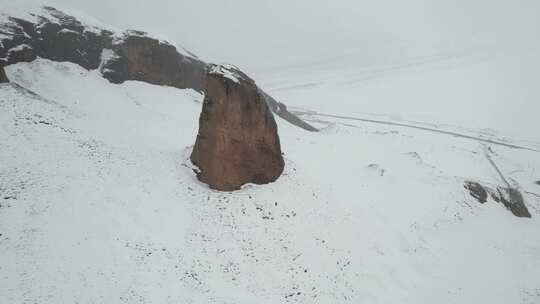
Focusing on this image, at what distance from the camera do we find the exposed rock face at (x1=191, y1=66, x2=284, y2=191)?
16234mm

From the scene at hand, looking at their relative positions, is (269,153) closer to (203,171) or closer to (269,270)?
(203,171)

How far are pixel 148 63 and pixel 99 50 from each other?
4.11 meters

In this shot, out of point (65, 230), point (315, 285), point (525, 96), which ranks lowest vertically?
point (315, 285)

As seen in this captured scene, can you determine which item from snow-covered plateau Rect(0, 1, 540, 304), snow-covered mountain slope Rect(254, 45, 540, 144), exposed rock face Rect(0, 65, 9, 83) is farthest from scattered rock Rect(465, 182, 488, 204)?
exposed rock face Rect(0, 65, 9, 83)

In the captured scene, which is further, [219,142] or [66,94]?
[66,94]

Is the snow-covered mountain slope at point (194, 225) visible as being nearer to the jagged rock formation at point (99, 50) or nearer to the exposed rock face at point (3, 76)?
the exposed rock face at point (3, 76)

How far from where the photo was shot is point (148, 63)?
97.9 feet

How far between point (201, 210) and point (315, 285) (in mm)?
6161

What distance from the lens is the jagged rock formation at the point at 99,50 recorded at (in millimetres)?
22500

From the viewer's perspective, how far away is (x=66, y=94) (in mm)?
22172

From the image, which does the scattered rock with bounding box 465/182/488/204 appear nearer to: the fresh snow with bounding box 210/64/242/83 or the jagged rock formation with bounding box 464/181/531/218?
the jagged rock formation with bounding box 464/181/531/218

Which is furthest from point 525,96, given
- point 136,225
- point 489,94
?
point 136,225

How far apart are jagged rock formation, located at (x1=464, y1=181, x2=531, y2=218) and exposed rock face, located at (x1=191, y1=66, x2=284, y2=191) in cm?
1779

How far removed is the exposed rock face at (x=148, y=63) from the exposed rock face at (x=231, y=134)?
51.5ft
